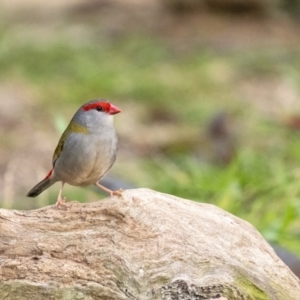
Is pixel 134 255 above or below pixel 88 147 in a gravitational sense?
below

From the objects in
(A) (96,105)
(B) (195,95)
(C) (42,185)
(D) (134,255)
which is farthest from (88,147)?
(B) (195,95)

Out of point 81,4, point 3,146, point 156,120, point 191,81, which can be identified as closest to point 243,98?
point 191,81

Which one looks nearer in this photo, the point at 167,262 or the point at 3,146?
the point at 167,262

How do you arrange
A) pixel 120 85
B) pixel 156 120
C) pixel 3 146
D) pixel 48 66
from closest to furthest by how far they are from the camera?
pixel 3 146 < pixel 156 120 < pixel 120 85 < pixel 48 66

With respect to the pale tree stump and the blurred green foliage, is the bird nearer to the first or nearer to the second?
the pale tree stump

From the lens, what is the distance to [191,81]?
1086 cm

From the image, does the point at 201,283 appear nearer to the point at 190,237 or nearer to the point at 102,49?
the point at 190,237

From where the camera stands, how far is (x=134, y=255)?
3182 mm

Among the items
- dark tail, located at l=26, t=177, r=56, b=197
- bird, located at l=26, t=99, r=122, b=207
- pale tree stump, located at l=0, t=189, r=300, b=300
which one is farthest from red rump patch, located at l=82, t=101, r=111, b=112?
pale tree stump, located at l=0, t=189, r=300, b=300

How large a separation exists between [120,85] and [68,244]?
6923 millimetres

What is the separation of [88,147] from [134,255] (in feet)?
2.17

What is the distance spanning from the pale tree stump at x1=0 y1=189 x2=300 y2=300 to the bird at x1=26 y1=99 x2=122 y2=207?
311mm

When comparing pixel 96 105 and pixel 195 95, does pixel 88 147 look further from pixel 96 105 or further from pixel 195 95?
pixel 195 95

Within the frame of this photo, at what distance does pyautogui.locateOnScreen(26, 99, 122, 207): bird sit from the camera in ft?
12.1
